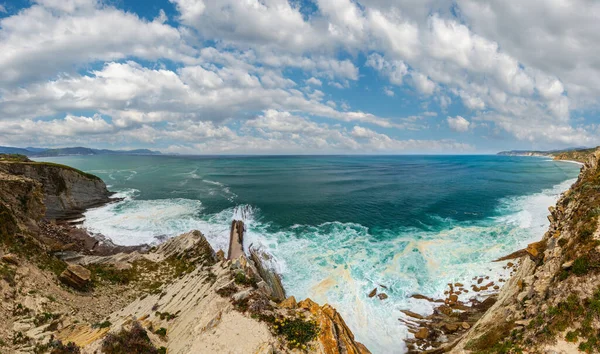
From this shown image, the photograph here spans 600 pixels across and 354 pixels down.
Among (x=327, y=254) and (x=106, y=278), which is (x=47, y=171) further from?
(x=327, y=254)

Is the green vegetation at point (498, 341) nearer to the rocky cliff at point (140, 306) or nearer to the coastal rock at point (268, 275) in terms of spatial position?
the rocky cliff at point (140, 306)

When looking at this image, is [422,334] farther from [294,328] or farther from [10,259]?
[10,259]

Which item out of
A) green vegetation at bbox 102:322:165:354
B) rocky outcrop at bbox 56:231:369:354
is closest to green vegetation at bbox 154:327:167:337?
rocky outcrop at bbox 56:231:369:354

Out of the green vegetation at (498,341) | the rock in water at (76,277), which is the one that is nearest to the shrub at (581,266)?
the green vegetation at (498,341)

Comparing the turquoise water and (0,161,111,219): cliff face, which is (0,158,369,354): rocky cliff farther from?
(0,161,111,219): cliff face

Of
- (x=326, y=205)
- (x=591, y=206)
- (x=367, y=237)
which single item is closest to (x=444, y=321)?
(x=591, y=206)

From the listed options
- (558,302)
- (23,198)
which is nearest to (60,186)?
(23,198)
